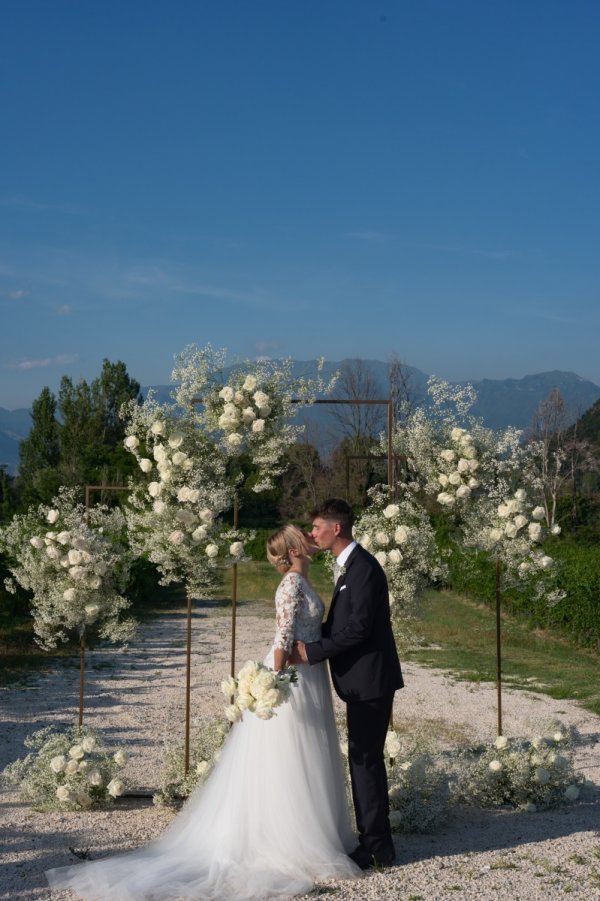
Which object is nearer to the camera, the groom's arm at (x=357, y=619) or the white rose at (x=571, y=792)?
the groom's arm at (x=357, y=619)

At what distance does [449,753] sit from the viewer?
8547 millimetres

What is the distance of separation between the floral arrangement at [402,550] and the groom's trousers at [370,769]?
5.26ft

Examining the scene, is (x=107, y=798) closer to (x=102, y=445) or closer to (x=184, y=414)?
(x=184, y=414)

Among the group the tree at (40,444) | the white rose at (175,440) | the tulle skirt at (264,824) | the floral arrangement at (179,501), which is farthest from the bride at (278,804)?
the tree at (40,444)

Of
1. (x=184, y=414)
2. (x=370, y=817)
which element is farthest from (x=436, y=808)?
(x=184, y=414)

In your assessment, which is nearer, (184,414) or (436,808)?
(436,808)

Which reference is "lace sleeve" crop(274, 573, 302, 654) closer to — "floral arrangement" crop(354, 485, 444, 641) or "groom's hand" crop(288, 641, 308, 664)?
"groom's hand" crop(288, 641, 308, 664)

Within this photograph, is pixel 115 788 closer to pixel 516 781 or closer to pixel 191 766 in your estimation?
pixel 191 766

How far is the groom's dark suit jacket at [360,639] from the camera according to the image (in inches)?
201

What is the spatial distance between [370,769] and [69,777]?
237 centimetres

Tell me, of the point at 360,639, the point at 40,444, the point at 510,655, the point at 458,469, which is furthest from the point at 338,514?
the point at 40,444

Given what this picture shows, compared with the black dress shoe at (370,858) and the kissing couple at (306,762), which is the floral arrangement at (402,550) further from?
the black dress shoe at (370,858)

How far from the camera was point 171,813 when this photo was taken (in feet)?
21.1

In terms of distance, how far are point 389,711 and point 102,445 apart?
2921 centimetres
